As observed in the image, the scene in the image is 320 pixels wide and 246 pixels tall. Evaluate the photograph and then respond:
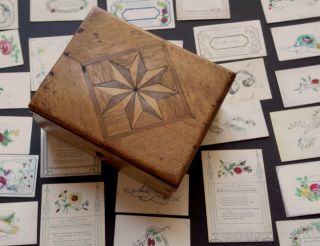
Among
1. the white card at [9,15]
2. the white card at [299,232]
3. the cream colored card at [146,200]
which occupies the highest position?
the white card at [9,15]

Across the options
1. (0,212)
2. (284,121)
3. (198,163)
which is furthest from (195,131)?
(0,212)

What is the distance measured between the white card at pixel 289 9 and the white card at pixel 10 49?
0.86 metres

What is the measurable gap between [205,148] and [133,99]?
316mm

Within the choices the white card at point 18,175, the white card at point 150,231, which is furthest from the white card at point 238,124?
the white card at point 18,175

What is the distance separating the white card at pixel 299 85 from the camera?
1323 mm

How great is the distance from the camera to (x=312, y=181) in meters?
1.24

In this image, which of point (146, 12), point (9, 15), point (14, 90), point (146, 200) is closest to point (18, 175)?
point (14, 90)

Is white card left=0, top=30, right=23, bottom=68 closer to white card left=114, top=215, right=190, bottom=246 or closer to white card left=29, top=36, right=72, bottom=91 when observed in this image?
white card left=29, top=36, right=72, bottom=91

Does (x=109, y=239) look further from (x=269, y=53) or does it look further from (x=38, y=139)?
(x=269, y=53)

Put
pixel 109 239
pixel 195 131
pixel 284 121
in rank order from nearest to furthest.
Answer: pixel 195 131
pixel 109 239
pixel 284 121

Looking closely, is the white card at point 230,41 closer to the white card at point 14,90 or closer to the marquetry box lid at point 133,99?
the marquetry box lid at point 133,99

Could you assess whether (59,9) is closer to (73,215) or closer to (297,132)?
(73,215)

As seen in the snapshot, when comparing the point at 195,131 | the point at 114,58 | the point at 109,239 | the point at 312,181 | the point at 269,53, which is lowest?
the point at 109,239

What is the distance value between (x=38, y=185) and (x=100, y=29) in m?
0.50
